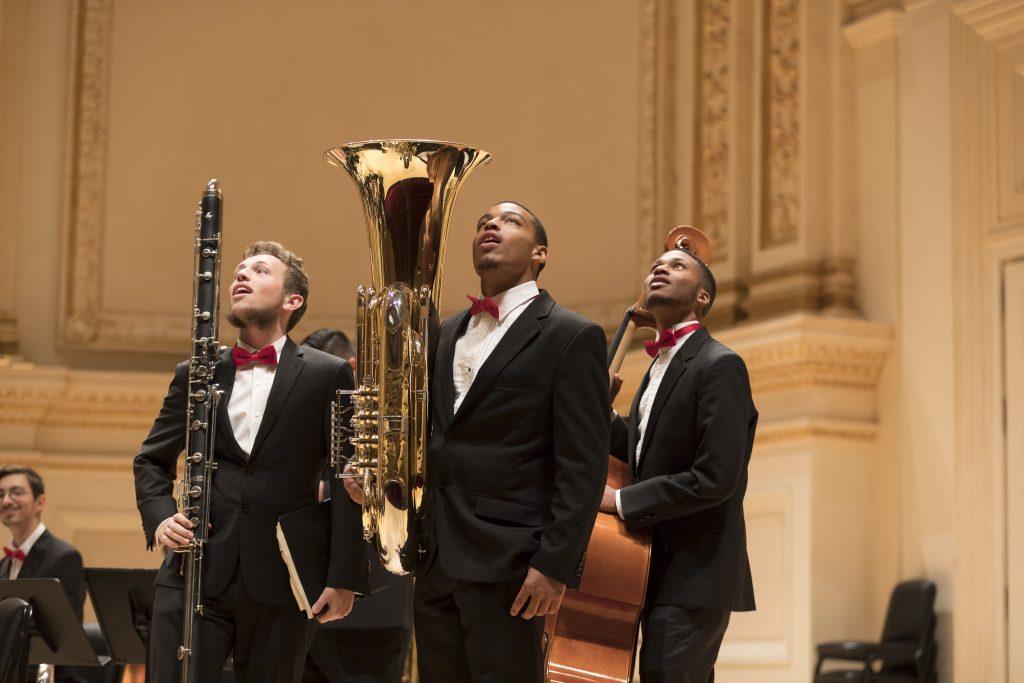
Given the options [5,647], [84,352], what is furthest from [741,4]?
[5,647]

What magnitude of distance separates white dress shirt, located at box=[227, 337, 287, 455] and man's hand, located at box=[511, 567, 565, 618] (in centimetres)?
102

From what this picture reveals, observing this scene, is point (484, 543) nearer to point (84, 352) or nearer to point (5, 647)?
point (5, 647)

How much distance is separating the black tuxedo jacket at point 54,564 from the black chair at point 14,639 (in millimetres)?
2221

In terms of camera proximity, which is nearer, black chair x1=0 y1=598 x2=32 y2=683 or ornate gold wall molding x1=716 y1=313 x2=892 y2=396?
black chair x1=0 y1=598 x2=32 y2=683

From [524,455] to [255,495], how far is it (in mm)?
864

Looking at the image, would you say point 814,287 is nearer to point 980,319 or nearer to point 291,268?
point 980,319

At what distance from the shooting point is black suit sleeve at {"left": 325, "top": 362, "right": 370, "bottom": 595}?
3836mm

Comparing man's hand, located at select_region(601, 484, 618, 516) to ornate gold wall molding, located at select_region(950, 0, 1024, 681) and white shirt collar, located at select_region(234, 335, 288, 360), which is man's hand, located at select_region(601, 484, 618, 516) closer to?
white shirt collar, located at select_region(234, 335, 288, 360)

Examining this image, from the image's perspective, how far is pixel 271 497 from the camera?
385 centimetres

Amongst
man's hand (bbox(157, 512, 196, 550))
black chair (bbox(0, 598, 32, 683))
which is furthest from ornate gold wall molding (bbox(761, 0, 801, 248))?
black chair (bbox(0, 598, 32, 683))

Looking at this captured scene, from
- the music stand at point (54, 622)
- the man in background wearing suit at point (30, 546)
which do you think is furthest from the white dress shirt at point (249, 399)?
the man in background wearing suit at point (30, 546)

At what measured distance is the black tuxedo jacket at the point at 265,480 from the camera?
3783mm

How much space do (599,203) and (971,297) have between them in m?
2.76

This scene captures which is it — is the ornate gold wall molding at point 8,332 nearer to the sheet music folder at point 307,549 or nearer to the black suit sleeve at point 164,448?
the black suit sleeve at point 164,448
